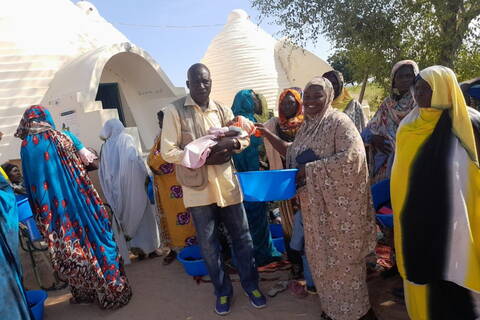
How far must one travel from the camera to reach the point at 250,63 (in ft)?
45.9

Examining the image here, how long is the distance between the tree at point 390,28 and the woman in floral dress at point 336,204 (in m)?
4.46

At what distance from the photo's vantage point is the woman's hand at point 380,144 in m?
3.02

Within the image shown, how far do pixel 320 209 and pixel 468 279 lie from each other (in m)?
0.89

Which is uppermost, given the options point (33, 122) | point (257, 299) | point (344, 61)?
point (344, 61)

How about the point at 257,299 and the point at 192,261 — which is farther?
the point at 192,261

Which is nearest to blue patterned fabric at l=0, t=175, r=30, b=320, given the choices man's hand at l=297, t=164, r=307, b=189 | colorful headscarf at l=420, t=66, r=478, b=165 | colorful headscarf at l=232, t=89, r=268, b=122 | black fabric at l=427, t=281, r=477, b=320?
man's hand at l=297, t=164, r=307, b=189

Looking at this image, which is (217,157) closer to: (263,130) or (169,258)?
(263,130)

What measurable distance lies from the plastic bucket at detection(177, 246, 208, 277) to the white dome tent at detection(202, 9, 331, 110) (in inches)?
415

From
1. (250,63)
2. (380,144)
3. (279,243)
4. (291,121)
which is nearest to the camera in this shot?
(291,121)

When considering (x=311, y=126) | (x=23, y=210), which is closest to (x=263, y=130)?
(x=311, y=126)

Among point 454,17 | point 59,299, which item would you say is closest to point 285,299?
point 59,299

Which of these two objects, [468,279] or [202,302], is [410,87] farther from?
[202,302]

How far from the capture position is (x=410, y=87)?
293 cm

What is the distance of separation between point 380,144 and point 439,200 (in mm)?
1197
